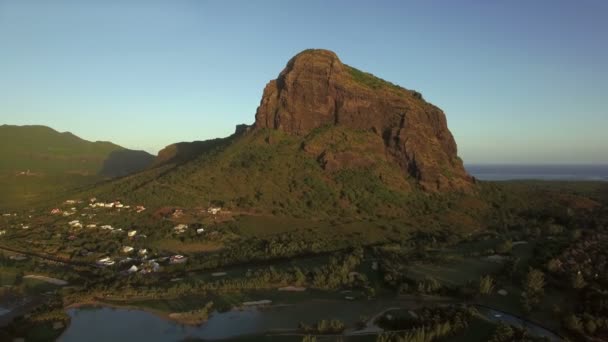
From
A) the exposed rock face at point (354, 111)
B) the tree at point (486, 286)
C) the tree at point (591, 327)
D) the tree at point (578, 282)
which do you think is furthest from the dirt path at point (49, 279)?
the exposed rock face at point (354, 111)

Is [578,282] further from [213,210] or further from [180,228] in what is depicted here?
[213,210]

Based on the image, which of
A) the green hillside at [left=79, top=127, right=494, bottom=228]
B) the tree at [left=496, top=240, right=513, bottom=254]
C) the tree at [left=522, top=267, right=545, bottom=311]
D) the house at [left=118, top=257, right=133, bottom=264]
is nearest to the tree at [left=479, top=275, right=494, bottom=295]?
the tree at [left=522, top=267, right=545, bottom=311]

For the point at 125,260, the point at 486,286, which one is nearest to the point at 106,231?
the point at 125,260

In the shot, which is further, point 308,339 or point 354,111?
point 354,111

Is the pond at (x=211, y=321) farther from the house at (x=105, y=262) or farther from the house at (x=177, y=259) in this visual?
the house at (x=177, y=259)

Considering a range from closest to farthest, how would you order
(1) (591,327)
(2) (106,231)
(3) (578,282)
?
(1) (591,327)
(3) (578,282)
(2) (106,231)
